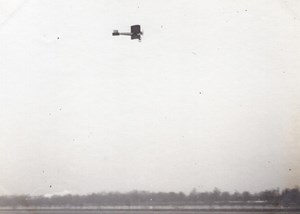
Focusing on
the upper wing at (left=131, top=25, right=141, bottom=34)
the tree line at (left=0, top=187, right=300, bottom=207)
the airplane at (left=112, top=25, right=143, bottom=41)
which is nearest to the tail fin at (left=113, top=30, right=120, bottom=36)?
the airplane at (left=112, top=25, right=143, bottom=41)

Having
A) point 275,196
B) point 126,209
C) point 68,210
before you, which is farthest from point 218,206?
point 68,210

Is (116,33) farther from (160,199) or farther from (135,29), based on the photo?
(160,199)

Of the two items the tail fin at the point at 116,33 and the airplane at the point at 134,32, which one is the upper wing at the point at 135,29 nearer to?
the airplane at the point at 134,32

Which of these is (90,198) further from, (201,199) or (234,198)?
(234,198)

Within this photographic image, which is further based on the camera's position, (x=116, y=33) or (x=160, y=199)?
(x=160, y=199)

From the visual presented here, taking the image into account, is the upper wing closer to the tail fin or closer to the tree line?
the tail fin

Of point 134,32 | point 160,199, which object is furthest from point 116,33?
point 160,199

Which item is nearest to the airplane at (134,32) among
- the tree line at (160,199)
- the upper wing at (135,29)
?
the upper wing at (135,29)

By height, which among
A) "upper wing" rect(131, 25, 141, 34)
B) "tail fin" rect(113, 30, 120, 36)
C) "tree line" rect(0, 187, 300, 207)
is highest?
"upper wing" rect(131, 25, 141, 34)
